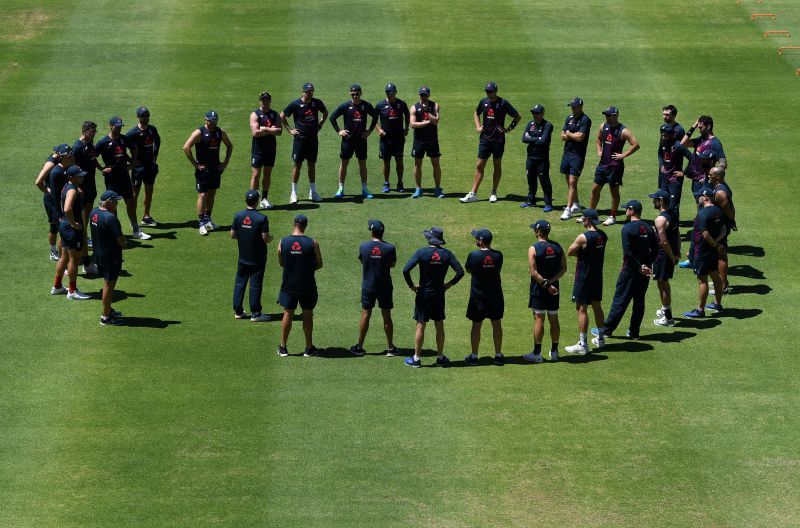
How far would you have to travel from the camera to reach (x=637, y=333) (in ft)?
68.4

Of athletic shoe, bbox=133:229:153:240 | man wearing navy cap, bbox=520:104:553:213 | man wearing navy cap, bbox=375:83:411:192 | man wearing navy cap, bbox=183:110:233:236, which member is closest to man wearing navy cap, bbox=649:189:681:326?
man wearing navy cap, bbox=520:104:553:213

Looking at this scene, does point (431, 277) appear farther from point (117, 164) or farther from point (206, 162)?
point (117, 164)

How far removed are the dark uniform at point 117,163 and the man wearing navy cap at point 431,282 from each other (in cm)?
729

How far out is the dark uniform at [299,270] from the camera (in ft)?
63.8

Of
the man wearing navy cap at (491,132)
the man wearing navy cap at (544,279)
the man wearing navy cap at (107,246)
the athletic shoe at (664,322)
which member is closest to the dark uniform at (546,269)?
the man wearing navy cap at (544,279)

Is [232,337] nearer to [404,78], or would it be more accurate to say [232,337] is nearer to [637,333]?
[637,333]

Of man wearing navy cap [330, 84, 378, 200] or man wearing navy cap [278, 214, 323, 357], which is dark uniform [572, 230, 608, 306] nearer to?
man wearing navy cap [278, 214, 323, 357]

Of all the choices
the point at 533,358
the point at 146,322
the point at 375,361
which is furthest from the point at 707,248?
the point at 146,322

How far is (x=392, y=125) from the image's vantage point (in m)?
26.4

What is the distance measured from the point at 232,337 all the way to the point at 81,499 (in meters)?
5.00

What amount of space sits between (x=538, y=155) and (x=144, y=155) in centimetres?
749

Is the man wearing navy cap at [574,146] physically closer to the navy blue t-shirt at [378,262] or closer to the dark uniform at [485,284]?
the dark uniform at [485,284]

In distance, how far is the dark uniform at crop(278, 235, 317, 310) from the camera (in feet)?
63.8

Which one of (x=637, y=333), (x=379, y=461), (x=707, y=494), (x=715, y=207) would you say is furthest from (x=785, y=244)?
(x=379, y=461)
